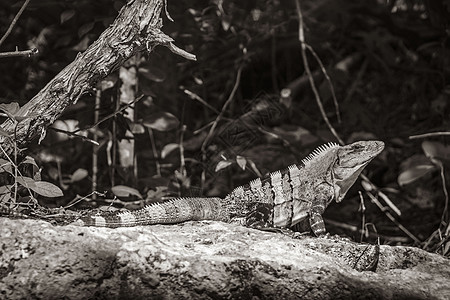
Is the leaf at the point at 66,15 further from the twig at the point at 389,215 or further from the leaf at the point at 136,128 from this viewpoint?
the twig at the point at 389,215

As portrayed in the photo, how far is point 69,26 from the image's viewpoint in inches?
225

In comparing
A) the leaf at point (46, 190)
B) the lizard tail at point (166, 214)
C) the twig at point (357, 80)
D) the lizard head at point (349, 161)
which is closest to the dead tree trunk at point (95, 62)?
the leaf at point (46, 190)

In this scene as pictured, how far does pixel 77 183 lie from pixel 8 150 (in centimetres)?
173

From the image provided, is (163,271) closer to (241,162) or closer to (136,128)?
(241,162)

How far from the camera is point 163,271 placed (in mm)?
3039

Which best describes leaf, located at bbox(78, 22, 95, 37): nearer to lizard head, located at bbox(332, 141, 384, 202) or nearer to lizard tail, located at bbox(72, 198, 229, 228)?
lizard tail, located at bbox(72, 198, 229, 228)

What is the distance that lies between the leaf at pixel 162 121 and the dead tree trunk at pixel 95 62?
51.1 inches

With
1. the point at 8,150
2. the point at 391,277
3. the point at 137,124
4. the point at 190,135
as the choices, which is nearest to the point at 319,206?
the point at 391,277

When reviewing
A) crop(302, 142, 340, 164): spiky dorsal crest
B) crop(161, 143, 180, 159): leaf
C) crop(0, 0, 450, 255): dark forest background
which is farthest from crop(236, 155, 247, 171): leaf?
crop(161, 143, 180, 159): leaf

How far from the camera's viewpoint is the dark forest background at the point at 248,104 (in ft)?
17.4

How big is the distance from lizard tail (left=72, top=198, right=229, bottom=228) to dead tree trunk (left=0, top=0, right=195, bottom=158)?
2.10ft

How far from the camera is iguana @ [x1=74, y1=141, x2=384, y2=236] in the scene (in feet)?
12.8

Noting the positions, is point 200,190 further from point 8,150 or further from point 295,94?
point 295,94

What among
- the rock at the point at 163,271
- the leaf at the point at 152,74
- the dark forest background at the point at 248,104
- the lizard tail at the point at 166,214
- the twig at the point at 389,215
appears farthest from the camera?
the twig at the point at 389,215
